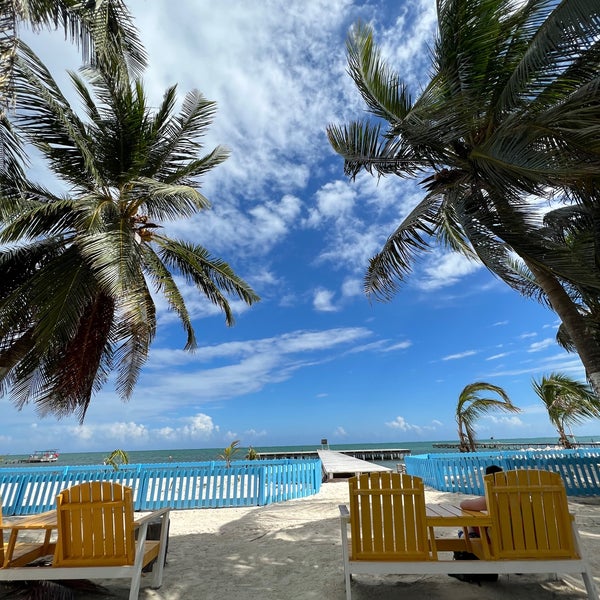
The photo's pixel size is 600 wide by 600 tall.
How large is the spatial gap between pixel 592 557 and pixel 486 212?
451 centimetres

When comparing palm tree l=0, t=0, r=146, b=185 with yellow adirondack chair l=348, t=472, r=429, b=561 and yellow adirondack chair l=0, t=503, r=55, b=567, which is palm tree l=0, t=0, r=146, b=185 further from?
yellow adirondack chair l=348, t=472, r=429, b=561

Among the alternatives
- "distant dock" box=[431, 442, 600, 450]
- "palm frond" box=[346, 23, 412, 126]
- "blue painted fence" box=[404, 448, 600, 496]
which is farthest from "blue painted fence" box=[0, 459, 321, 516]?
"distant dock" box=[431, 442, 600, 450]

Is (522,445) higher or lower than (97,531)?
higher

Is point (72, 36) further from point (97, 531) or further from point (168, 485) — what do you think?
point (168, 485)

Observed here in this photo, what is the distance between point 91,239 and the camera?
605 centimetres

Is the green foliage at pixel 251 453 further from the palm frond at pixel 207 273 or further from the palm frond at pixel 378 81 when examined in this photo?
the palm frond at pixel 378 81

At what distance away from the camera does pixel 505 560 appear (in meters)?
3.16

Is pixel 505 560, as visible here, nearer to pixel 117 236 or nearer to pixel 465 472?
pixel 117 236

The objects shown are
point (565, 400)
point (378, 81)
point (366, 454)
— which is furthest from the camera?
point (366, 454)

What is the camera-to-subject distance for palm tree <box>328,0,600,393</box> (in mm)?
4824

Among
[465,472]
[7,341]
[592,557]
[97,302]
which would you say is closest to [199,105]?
[97,302]

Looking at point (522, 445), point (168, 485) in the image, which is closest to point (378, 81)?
point (168, 485)

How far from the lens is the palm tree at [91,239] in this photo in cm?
645

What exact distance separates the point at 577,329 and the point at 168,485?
9.10 metres
